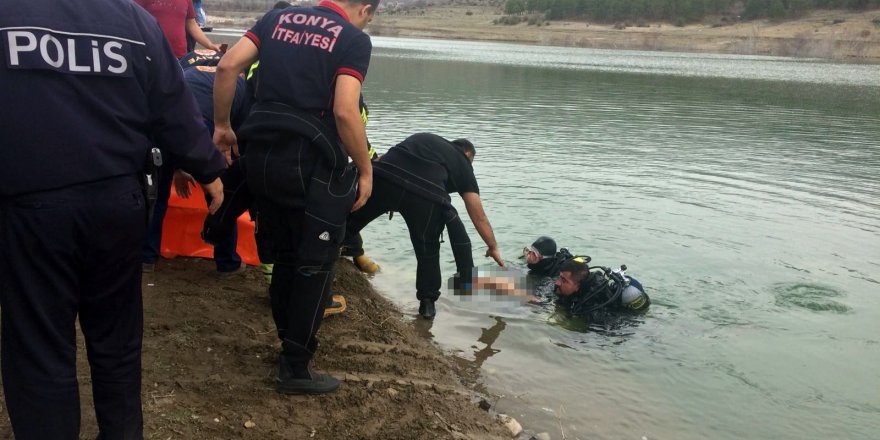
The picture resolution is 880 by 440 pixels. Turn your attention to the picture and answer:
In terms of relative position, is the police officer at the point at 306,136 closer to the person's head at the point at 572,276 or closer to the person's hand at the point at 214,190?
the person's hand at the point at 214,190

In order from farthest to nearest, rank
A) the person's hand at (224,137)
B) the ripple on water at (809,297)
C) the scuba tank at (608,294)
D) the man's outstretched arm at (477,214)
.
→ the ripple on water at (809,297) < the scuba tank at (608,294) < the man's outstretched arm at (477,214) < the person's hand at (224,137)

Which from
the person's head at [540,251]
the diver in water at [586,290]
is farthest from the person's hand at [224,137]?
the person's head at [540,251]

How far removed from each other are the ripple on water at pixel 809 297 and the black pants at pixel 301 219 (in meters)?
4.93

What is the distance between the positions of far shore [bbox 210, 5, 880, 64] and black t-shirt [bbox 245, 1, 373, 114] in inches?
2220

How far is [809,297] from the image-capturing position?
276 inches

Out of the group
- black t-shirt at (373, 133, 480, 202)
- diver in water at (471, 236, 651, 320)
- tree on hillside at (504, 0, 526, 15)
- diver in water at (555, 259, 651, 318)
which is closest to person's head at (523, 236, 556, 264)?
diver in water at (471, 236, 651, 320)

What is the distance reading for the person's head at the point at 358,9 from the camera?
3523mm

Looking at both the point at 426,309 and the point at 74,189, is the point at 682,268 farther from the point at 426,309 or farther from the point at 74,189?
the point at 74,189

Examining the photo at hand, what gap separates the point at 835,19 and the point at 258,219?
7868cm

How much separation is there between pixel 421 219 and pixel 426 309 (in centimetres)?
89

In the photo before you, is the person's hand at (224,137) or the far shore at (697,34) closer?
the person's hand at (224,137)

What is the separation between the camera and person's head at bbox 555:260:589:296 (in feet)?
20.5

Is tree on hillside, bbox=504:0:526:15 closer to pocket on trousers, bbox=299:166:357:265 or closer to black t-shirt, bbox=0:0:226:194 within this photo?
pocket on trousers, bbox=299:166:357:265

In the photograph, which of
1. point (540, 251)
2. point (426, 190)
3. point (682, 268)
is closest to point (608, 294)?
point (540, 251)
